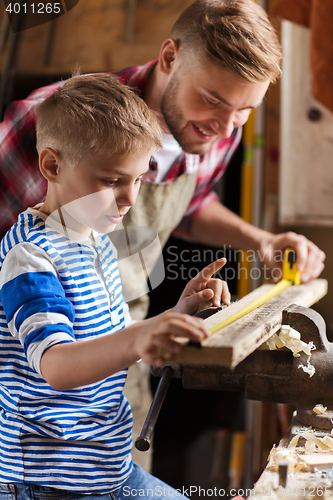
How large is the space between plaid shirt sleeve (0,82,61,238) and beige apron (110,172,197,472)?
134mm

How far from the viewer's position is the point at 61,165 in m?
0.52

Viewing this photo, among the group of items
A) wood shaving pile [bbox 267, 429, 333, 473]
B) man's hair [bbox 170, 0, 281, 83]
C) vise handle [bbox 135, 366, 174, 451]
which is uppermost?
man's hair [bbox 170, 0, 281, 83]

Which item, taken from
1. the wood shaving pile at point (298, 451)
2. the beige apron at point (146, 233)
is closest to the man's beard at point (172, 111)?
the beige apron at point (146, 233)

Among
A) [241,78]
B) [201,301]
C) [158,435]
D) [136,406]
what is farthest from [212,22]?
[158,435]

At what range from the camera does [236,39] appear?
63 centimetres

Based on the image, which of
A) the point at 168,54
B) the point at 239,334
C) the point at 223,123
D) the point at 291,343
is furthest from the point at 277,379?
the point at 168,54

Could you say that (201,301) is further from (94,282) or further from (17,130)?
(17,130)

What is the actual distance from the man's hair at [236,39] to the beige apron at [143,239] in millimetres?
243

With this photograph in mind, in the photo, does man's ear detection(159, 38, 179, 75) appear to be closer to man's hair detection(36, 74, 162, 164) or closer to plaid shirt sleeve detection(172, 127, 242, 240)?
man's hair detection(36, 74, 162, 164)

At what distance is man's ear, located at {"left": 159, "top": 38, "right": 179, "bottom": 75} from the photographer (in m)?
0.70

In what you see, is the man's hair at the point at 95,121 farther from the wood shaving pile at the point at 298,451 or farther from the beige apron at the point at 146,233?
the wood shaving pile at the point at 298,451

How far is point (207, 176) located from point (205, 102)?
0.45 metres

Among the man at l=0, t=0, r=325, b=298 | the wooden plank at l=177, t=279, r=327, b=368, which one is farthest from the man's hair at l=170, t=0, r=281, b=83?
the wooden plank at l=177, t=279, r=327, b=368

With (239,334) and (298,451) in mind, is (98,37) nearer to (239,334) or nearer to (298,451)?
(239,334)
